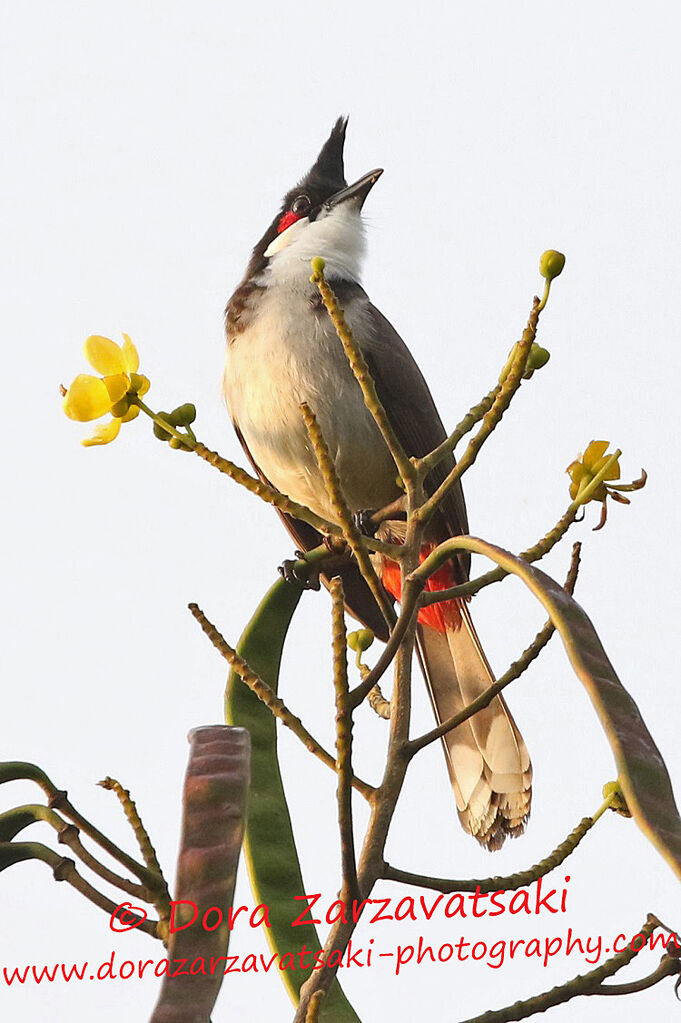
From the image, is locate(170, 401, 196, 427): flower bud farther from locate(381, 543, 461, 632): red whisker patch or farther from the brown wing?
the brown wing

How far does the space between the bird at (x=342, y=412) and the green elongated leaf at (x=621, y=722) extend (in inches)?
55.6

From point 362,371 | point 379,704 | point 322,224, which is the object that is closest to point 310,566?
point 379,704

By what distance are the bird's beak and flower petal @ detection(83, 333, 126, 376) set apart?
88.0 inches

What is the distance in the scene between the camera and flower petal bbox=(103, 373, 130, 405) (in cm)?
139

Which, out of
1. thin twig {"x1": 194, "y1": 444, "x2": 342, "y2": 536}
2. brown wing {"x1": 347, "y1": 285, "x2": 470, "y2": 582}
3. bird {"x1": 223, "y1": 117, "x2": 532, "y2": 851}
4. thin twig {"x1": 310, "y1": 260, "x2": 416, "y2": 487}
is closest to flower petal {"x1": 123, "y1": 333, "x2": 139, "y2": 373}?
thin twig {"x1": 194, "y1": 444, "x2": 342, "y2": 536}

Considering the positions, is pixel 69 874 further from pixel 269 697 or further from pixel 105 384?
pixel 105 384

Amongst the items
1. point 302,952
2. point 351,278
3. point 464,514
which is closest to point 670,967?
point 302,952

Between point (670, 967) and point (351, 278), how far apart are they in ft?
8.12

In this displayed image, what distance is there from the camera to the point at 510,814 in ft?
7.28

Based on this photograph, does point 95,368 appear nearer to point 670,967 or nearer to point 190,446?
point 190,446

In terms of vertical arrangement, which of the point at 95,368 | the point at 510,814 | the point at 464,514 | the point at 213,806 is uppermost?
the point at 464,514

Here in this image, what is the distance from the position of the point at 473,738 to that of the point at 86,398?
1.29m

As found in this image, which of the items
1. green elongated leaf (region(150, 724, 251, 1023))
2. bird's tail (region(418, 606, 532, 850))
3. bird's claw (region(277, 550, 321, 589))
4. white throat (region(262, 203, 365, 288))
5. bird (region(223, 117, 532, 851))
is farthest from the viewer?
white throat (region(262, 203, 365, 288))

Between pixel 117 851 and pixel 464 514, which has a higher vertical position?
pixel 464 514
